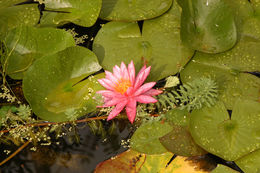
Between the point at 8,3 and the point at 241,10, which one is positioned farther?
the point at 8,3

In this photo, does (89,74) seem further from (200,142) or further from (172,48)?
(200,142)

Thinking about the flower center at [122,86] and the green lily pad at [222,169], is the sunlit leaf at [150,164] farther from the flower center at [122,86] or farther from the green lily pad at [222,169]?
the flower center at [122,86]

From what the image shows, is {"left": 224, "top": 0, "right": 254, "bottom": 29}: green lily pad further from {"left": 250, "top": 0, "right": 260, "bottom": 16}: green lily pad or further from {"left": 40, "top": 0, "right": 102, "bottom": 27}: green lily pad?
{"left": 40, "top": 0, "right": 102, "bottom": 27}: green lily pad

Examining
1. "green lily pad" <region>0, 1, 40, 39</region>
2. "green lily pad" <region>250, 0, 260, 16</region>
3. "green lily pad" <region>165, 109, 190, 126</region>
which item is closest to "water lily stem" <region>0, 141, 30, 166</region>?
"green lily pad" <region>0, 1, 40, 39</region>

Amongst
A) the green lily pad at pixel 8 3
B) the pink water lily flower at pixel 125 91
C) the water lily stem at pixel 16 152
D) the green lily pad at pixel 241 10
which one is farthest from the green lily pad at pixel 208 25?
the green lily pad at pixel 8 3

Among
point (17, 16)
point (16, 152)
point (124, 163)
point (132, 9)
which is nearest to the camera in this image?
point (124, 163)

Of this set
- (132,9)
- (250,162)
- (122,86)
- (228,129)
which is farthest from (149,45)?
(250,162)

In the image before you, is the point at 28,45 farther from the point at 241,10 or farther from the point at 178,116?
the point at 241,10
